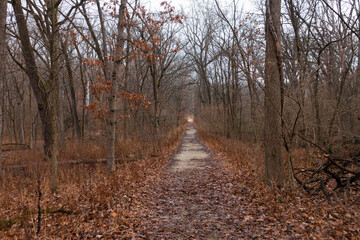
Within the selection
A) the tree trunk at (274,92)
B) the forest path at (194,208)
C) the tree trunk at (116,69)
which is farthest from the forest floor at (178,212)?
the tree trunk at (116,69)

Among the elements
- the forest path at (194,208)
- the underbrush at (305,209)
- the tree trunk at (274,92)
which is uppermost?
the tree trunk at (274,92)

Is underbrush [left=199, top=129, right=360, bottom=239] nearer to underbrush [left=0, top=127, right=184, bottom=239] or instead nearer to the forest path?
the forest path

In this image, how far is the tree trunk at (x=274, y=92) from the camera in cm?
541

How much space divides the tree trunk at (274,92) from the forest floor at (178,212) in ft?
2.03

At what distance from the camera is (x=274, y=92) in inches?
215

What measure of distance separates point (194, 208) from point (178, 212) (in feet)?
1.36

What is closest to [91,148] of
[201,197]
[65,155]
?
[65,155]

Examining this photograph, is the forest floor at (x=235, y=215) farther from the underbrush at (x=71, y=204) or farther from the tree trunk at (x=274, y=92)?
the tree trunk at (x=274, y=92)

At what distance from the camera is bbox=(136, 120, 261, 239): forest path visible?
13.4 feet

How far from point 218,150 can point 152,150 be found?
3859 mm

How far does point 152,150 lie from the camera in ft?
40.2

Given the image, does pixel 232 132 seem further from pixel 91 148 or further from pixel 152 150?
pixel 91 148

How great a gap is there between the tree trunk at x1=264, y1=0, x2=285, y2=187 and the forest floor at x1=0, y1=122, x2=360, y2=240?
0.62 meters

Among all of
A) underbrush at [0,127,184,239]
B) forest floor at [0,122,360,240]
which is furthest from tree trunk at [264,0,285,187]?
underbrush at [0,127,184,239]
